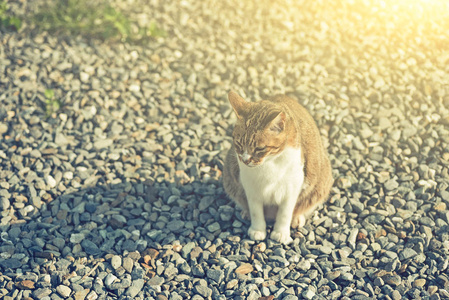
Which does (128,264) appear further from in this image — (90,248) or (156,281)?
(90,248)

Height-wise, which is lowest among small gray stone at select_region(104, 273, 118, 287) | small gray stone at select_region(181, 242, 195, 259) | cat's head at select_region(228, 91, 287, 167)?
small gray stone at select_region(104, 273, 118, 287)

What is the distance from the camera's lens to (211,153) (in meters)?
6.09

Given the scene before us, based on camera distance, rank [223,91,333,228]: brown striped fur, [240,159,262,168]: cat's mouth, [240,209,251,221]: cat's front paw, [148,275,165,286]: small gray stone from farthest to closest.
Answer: [240,209,251,221]: cat's front paw
[148,275,165,286]: small gray stone
[240,159,262,168]: cat's mouth
[223,91,333,228]: brown striped fur

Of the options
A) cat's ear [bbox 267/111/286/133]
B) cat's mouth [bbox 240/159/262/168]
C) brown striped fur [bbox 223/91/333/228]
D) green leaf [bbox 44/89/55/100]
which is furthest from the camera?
green leaf [bbox 44/89/55/100]

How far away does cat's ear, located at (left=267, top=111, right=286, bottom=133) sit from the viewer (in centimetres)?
425

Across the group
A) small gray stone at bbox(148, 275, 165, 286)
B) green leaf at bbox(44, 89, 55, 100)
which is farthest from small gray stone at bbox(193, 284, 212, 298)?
green leaf at bbox(44, 89, 55, 100)

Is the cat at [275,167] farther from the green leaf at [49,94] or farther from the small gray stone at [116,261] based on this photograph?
the green leaf at [49,94]

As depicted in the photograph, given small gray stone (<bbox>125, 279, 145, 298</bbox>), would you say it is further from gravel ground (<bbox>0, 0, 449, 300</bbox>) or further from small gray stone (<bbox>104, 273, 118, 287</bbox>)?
small gray stone (<bbox>104, 273, 118, 287</bbox>)

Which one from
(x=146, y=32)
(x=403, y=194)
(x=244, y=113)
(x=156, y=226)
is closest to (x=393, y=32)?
(x=403, y=194)

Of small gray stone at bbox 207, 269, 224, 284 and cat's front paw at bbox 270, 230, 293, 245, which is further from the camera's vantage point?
cat's front paw at bbox 270, 230, 293, 245

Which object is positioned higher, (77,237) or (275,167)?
(275,167)

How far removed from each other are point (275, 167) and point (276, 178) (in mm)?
126

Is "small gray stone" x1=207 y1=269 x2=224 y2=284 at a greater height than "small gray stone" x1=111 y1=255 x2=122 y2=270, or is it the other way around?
"small gray stone" x1=207 y1=269 x2=224 y2=284

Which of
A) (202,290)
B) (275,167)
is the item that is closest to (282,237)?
(275,167)
